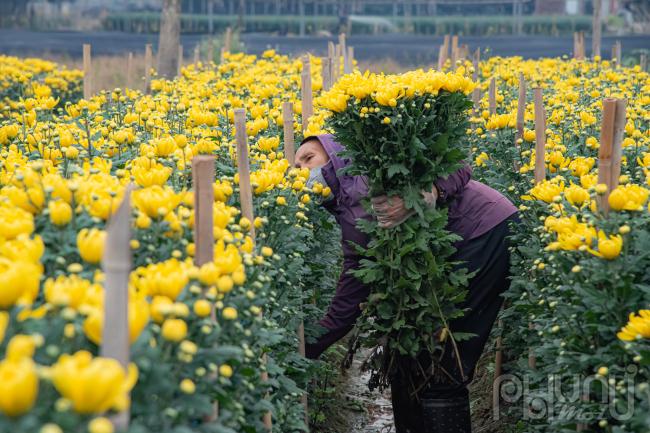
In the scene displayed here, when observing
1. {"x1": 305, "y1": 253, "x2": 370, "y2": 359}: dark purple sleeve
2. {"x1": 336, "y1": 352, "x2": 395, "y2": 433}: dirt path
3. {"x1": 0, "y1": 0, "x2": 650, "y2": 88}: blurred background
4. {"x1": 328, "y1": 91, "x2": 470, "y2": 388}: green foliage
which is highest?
{"x1": 0, "y1": 0, "x2": 650, "y2": 88}: blurred background

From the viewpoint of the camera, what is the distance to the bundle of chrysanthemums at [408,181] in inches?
153

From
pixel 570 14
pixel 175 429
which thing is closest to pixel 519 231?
pixel 175 429

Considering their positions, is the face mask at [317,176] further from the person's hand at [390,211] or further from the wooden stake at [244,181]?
the wooden stake at [244,181]

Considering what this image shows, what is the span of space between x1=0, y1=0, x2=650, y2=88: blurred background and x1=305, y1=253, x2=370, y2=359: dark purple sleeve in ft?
86.2

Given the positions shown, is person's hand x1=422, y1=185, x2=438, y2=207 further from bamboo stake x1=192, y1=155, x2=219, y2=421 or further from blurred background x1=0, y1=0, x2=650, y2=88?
blurred background x1=0, y1=0, x2=650, y2=88

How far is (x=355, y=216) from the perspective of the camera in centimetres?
427

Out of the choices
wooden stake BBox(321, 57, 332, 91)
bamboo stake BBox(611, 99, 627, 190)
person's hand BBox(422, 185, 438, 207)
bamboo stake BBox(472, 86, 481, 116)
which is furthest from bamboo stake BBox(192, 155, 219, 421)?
wooden stake BBox(321, 57, 332, 91)

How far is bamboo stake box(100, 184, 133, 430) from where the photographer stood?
5.95 ft

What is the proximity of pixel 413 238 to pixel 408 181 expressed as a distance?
10.0 inches

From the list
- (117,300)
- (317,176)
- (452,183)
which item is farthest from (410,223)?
(117,300)

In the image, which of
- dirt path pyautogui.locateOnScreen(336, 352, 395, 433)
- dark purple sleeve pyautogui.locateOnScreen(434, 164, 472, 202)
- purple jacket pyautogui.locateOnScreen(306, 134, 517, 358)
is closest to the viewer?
dark purple sleeve pyautogui.locateOnScreen(434, 164, 472, 202)

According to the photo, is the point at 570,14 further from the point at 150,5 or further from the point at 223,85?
the point at 223,85

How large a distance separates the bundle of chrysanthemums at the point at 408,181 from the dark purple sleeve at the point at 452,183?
0.09 meters

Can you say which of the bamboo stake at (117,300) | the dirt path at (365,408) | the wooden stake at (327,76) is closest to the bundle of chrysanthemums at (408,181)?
the dirt path at (365,408)
